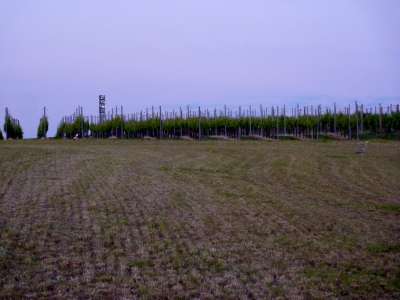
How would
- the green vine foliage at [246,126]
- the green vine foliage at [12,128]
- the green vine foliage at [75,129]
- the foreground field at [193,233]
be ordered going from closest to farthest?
1. the foreground field at [193,233]
2. the green vine foliage at [246,126]
3. the green vine foliage at [12,128]
4. the green vine foliage at [75,129]

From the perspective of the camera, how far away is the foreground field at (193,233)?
6.98 m

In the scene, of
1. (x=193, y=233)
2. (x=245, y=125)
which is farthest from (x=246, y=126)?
(x=193, y=233)

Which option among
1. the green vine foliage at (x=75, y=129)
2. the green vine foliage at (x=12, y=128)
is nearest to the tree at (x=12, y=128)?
the green vine foliage at (x=12, y=128)

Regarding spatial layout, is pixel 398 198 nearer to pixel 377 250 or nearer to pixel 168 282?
pixel 377 250

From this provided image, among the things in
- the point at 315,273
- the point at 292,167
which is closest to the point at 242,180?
the point at 292,167

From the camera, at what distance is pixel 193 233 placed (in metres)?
9.77

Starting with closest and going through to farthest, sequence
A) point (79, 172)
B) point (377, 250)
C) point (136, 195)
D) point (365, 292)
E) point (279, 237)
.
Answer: point (365, 292) < point (377, 250) < point (279, 237) < point (136, 195) < point (79, 172)

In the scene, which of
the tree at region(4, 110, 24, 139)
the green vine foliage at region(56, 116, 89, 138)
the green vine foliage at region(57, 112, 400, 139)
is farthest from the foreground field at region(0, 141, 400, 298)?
the green vine foliage at region(56, 116, 89, 138)

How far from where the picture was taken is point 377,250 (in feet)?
29.1

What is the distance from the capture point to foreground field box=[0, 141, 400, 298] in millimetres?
6977

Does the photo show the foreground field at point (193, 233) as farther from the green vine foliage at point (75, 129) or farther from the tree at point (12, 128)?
the green vine foliage at point (75, 129)

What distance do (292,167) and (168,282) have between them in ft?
49.0

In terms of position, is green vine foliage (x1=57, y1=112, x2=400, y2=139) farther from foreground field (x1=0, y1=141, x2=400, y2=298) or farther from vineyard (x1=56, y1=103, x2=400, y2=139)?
foreground field (x1=0, y1=141, x2=400, y2=298)

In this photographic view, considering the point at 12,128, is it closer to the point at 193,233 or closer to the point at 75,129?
the point at 75,129
